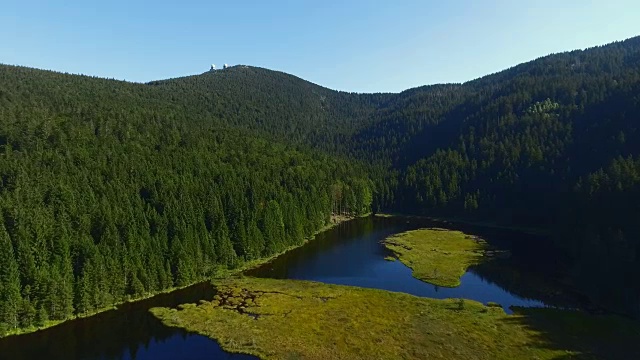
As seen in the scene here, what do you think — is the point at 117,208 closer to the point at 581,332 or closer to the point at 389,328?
the point at 389,328

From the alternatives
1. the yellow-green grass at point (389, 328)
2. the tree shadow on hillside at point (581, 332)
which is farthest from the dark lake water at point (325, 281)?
the tree shadow on hillside at point (581, 332)

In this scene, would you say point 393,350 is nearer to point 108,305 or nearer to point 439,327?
point 439,327

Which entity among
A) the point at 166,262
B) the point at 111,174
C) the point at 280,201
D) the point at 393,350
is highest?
the point at 111,174

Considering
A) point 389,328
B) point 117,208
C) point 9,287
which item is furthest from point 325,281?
point 9,287

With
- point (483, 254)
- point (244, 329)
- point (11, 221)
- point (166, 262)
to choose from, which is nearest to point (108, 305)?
point (166, 262)

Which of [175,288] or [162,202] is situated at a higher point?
[162,202]

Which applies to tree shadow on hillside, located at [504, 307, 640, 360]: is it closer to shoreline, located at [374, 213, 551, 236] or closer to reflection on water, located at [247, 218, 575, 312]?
reflection on water, located at [247, 218, 575, 312]
